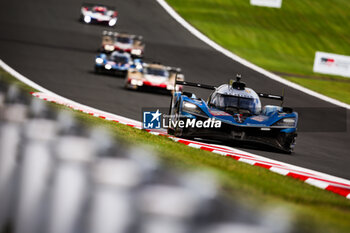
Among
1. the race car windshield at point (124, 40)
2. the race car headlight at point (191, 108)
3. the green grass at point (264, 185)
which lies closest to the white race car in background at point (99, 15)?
the race car windshield at point (124, 40)

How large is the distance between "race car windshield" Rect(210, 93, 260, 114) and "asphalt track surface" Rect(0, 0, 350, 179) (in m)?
1.08

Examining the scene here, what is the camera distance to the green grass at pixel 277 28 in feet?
110

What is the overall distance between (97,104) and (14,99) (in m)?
13.2

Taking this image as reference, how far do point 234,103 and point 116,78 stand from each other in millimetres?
11350

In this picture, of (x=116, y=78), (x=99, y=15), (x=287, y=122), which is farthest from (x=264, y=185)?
(x=99, y=15)

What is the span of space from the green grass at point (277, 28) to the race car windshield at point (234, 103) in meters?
16.5

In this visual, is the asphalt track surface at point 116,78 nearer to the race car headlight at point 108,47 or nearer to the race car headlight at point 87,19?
the race car headlight at point 87,19

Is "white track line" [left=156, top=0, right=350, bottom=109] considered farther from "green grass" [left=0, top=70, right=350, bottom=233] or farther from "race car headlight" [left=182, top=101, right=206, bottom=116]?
"green grass" [left=0, top=70, right=350, bottom=233]

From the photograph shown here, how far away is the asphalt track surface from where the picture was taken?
15.6 m

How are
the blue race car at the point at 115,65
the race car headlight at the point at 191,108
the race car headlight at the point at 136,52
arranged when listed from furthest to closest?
the race car headlight at the point at 136,52
the blue race car at the point at 115,65
the race car headlight at the point at 191,108

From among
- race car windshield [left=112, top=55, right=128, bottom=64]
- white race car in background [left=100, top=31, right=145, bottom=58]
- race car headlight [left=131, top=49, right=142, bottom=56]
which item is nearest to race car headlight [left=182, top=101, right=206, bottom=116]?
race car windshield [left=112, top=55, right=128, bottom=64]

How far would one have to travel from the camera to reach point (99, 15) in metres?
36.0

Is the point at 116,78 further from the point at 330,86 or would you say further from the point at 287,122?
the point at 287,122

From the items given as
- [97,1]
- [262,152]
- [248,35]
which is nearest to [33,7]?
[97,1]
